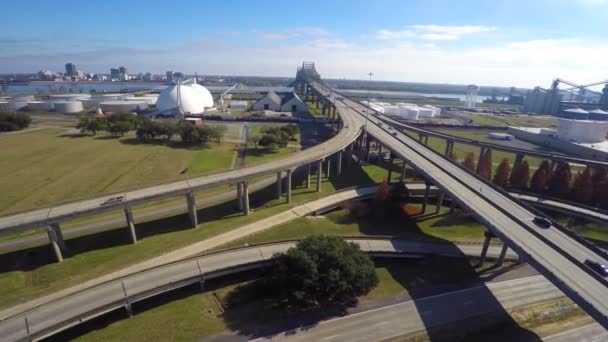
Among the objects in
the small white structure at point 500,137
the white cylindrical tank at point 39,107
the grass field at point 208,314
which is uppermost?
the white cylindrical tank at point 39,107

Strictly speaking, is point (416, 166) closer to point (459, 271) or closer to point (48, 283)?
point (459, 271)

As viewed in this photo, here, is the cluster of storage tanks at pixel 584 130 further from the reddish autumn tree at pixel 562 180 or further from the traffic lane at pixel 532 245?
the traffic lane at pixel 532 245

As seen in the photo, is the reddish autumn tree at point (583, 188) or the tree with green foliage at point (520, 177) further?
the tree with green foliage at point (520, 177)

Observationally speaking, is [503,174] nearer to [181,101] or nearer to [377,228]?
[377,228]

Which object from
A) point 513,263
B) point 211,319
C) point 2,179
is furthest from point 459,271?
point 2,179

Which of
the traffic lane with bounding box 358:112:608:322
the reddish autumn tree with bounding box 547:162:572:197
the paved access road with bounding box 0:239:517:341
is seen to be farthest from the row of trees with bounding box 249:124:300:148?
the reddish autumn tree with bounding box 547:162:572:197

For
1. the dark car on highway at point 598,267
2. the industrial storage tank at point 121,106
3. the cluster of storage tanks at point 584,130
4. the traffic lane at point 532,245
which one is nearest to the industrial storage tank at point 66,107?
the industrial storage tank at point 121,106

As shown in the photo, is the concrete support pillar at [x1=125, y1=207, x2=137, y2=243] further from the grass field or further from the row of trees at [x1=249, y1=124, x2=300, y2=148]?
the row of trees at [x1=249, y1=124, x2=300, y2=148]

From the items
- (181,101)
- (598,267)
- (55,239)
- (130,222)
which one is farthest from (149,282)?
(181,101)
